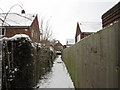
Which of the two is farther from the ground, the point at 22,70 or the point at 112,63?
the point at 112,63

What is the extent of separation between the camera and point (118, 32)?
2180mm

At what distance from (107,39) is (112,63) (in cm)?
37

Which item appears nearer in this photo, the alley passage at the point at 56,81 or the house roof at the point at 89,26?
the alley passage at the point at 56,81

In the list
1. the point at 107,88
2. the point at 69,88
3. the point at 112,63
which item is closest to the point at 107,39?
the point at 112,63

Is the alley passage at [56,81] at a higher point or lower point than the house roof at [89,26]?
lower

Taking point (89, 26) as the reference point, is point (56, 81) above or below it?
below

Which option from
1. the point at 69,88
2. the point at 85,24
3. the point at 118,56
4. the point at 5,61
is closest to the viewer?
the point at 118,56

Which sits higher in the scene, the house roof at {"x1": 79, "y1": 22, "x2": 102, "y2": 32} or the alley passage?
the house roof at {"x1": 79, "y1": 22, "x2": 102, "y2": 32}

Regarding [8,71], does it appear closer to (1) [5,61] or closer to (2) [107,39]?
(1) [5,61]

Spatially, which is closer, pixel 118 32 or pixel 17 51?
pixel 118 32

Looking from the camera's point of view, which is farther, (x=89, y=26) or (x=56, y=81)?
(x=89, y=26)

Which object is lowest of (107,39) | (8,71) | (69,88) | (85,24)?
(69,88)

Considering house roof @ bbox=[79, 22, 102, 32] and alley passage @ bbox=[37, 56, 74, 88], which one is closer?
alley passage @ bbox=[37, 56, 74, 88]

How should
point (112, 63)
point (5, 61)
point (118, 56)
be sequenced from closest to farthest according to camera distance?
point (118, 56), point (112, 63), point (5, 61)
